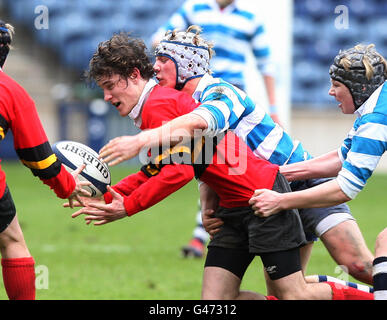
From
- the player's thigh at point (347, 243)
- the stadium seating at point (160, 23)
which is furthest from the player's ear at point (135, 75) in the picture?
Result: the stadium seating at point (160, 23)

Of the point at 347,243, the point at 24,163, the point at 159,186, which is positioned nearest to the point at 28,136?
the point at 24,163

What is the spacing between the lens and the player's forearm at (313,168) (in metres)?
3.70

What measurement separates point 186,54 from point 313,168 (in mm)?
839

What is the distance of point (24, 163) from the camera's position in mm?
3658

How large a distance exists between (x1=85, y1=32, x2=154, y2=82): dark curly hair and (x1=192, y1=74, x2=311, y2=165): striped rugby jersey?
295 mm

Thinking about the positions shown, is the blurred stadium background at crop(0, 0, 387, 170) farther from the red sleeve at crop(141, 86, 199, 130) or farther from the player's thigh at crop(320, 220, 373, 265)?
the red sleeve at crop(141, 86, 199, 130)

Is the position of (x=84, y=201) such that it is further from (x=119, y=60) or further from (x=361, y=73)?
(x=361, y=73)

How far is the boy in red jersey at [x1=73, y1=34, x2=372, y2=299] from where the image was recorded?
3375 mm

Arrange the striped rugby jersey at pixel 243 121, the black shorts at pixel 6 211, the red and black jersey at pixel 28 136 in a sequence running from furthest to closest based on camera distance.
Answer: the black shorts at pixel 6 211 → the red and black jersey at pixel 28 136 → the striped rugby jersey at pixel 243 121

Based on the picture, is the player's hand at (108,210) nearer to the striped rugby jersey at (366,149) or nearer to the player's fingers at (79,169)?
the player's fingers at (79,169)

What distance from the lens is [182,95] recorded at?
3.35 m

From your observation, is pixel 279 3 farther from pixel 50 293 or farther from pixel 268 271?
pixel 268 271
